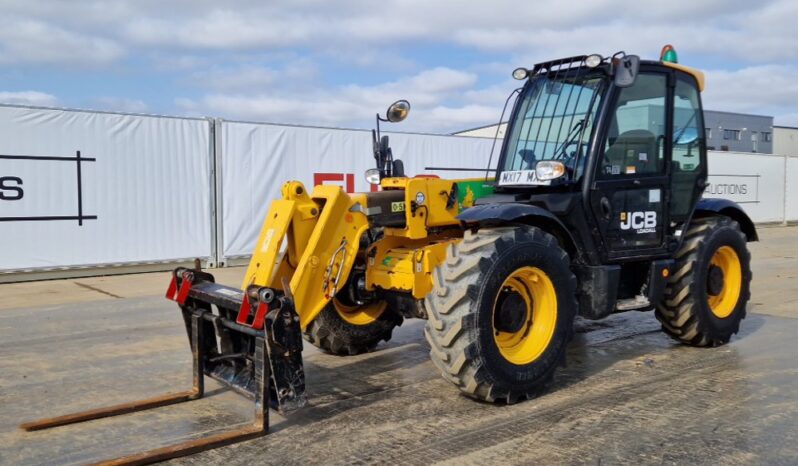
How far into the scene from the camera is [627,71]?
548 cm

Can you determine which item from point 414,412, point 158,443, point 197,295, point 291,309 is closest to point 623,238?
point 414,412

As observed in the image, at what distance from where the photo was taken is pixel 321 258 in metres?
5.21

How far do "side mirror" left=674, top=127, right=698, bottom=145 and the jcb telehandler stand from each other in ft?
0.06

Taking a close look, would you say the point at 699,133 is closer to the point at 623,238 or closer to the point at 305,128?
the point at 623,238

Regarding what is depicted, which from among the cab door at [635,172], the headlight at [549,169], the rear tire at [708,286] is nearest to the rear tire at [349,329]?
the headlight at [549,169]

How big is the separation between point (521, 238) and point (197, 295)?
2.39 metres

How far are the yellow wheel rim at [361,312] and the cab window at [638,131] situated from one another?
2280 millimetres

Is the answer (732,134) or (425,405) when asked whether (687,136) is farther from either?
(732,134)

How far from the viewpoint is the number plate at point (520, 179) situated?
5812 millimetres

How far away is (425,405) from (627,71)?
3.00 m

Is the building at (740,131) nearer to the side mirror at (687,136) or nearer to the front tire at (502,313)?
the side mirror at (687,136)

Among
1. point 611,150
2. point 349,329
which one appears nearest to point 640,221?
→ point 611,150

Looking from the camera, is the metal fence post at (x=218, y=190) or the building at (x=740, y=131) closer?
the metal fence post at (x=218, y=190)

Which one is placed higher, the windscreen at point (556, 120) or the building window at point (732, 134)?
the building window at point (732, 134)
